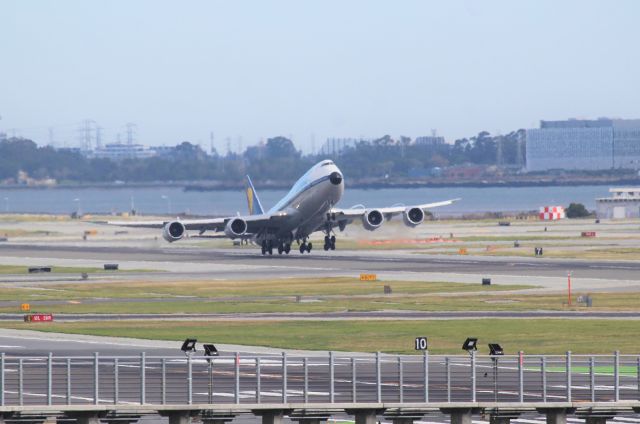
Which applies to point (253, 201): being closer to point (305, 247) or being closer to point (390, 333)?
point (305, 247)

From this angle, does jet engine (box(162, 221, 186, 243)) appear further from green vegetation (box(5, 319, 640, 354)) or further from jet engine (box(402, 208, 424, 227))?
green vegetation (box(5, 319, 640, 354))

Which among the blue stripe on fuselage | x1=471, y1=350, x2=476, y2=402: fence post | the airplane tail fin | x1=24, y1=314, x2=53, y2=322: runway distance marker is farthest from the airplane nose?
x1=471, y1=350, x2=476, y2=402: fence post

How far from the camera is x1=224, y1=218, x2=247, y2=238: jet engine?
422ft

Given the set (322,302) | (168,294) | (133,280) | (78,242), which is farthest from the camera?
(78,242)

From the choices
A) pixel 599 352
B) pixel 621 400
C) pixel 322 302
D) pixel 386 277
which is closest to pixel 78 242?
pixel 386 277

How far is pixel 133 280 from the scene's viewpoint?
10612 cm

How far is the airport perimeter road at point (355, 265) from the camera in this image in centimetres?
10275

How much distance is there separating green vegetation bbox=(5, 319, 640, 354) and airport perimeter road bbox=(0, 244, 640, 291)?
23.1 meters

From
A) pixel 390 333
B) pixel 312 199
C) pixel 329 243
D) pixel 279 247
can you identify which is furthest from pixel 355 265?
pixel 390 333

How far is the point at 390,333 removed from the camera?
67625mm

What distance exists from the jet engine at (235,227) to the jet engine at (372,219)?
1083 cm

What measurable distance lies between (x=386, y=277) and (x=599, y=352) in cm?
4752

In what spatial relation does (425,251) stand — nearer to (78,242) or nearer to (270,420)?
(78,242)

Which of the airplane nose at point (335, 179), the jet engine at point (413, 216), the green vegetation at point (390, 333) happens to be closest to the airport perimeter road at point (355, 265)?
the jet engine at point (413, 216)
